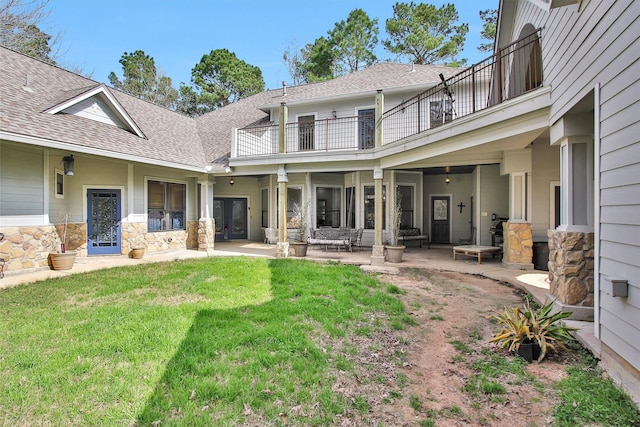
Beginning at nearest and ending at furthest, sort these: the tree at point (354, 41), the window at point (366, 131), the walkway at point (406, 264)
Result: the walkway at point (406, 264), the window at point (366, 131), the tree at point (354, 41)

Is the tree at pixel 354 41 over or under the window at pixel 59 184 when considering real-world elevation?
over

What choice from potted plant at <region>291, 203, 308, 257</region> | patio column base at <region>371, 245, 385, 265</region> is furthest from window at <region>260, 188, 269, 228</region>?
patio column base at <region>371, 245, 385, 265</region>

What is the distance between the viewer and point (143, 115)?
12375mm

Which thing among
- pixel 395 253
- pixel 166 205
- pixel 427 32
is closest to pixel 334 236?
pixel 395 253

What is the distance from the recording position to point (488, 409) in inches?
106

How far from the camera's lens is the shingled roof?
25.7 feet

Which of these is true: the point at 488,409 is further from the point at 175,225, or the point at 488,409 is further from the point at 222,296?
the point at 175,225

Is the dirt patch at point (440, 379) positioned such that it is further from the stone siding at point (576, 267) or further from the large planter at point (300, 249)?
the large planter at point (300, 249)

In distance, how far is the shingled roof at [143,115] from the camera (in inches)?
309

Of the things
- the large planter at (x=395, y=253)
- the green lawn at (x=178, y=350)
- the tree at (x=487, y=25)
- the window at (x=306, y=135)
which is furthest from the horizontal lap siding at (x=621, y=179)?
the tree at (x=487, y=25)

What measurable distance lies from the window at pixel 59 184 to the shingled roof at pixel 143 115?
1551 millimetres

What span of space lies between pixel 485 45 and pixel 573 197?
1003 inches

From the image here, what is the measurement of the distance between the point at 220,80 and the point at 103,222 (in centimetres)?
2155

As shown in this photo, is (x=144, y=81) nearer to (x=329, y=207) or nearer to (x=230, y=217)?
(x=230, y=217)
